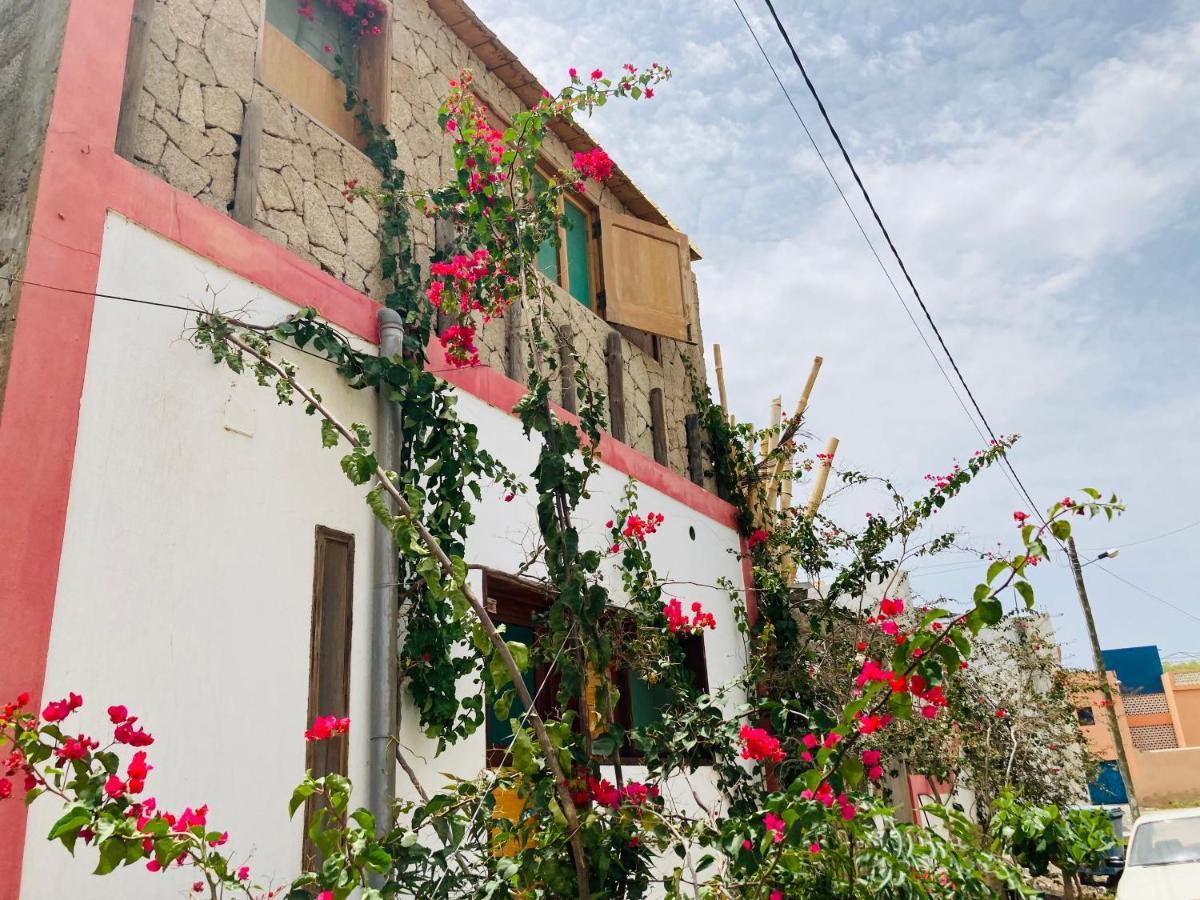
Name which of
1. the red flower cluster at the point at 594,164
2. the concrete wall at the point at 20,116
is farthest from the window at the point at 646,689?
the concrete wall at the point at 20,116

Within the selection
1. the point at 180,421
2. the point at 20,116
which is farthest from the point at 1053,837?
the point at 20,116

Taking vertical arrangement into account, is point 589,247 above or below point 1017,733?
above

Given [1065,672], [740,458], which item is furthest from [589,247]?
[1065,672]

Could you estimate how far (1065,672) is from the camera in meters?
10.0

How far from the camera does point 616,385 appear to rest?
279 inches

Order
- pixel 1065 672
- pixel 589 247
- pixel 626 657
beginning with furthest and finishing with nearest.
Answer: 1. pixel 1065 672
2. pixel 589 247
3. pixel 626 657

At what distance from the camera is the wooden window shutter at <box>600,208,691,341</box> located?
7496 mm

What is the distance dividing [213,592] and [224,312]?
1120 millimetres

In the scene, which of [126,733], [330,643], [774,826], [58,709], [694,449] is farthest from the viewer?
[694,449]

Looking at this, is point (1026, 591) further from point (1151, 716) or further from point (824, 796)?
point (1151, 716)

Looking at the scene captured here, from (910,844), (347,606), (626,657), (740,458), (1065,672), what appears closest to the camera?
(910,844)

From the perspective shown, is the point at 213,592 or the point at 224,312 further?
the point at 224,312

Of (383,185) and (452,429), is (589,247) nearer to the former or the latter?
(383,185)

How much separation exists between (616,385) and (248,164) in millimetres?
3516
